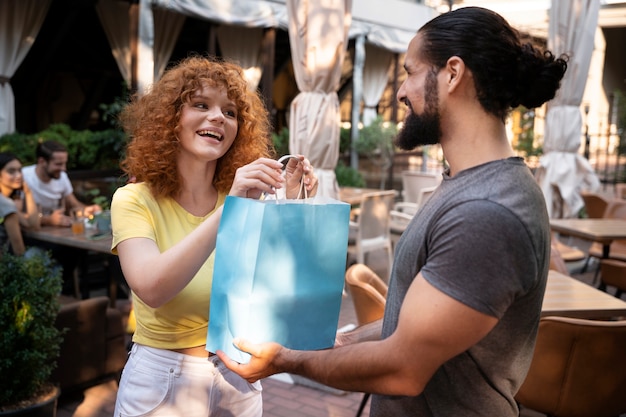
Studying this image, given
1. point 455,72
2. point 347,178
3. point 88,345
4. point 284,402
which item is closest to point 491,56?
point 455,72

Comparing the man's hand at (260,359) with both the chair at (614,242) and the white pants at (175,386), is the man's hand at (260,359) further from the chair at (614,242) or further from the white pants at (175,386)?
the chair at (614,242)

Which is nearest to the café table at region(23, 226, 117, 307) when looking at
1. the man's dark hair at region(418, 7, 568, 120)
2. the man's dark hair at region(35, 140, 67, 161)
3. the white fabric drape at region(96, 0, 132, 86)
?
the man's dark hair at region(35, 140, 67, 161)

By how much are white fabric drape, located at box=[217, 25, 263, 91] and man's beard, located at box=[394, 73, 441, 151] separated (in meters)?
11.9

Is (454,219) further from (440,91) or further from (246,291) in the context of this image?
(246,291)

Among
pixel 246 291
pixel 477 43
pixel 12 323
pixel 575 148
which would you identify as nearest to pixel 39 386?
pixel 12 323

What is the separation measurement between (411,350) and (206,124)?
95 cm

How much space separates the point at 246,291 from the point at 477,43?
2.31 ft

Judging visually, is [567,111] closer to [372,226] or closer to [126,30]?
[372,226]

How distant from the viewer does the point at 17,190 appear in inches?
198

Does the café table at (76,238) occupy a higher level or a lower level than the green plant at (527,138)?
lower

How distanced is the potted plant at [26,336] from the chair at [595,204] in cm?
655

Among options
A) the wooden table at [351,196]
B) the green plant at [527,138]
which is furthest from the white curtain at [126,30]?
the green plant at [527,138]

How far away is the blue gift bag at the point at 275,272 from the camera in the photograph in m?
1.37

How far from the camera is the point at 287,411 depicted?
3.64 meters
